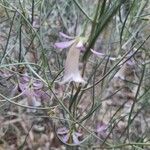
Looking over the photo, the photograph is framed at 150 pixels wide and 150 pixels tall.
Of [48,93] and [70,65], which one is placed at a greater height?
[70,65]

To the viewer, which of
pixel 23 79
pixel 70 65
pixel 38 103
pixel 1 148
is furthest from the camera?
pixel 1 148

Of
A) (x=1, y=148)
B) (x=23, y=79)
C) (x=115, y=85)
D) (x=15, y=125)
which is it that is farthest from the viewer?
(x=115, y=85)

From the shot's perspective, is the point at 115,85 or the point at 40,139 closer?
the point at 40,139

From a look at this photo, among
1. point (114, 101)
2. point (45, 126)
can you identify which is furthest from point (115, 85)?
point (45, 126)

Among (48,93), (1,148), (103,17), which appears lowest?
(1,148)

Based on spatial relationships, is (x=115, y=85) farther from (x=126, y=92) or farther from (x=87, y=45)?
(x=87, y=45)

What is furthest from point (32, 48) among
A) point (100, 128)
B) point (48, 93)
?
point (100, 128)

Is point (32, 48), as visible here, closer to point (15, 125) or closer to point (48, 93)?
point (48, 93)

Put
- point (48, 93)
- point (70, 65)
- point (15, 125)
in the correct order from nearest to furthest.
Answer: point (70, 65), point (48, 93), point (15, 125)

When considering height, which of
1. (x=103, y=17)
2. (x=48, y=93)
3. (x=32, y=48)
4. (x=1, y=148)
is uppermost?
(x=103, y=17)
